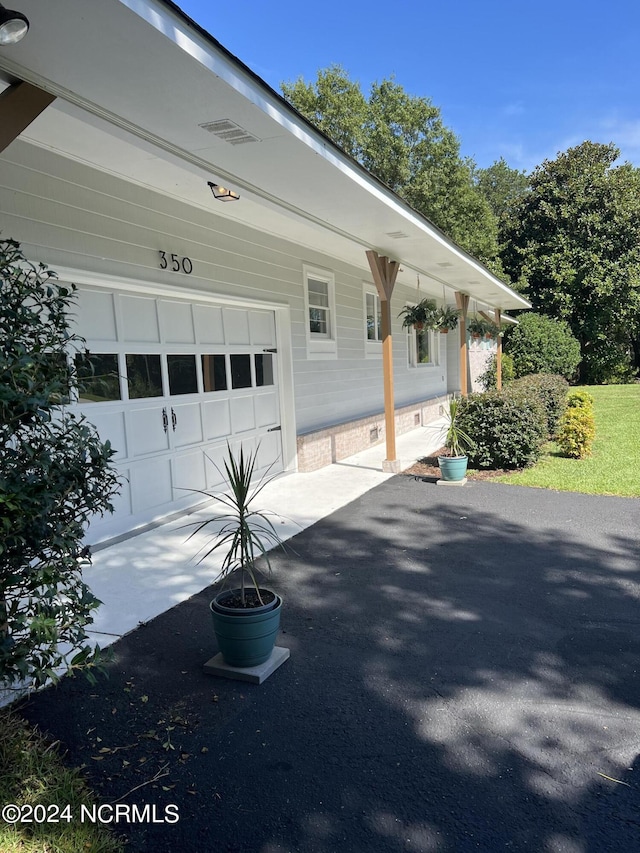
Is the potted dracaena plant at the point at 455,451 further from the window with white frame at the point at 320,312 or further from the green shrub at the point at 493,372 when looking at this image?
the green shrub at the point at 493,372

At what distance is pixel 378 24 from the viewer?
73.5 feet

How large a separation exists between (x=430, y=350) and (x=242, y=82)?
42.2 ft

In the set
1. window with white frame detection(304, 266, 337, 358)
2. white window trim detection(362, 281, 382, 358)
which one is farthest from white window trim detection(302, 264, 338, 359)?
white window trim detection(362, 281, 382, 358)

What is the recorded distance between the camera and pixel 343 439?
927cm

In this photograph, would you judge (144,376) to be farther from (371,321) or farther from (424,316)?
(424,316)

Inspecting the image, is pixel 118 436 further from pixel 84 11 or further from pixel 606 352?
pixel 606 352

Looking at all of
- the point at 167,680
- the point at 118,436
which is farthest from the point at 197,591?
the point at 118,436

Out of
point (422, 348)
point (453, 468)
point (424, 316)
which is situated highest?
point (424, 316)

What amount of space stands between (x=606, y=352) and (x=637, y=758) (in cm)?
2321

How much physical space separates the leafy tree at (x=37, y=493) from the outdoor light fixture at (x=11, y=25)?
79cm

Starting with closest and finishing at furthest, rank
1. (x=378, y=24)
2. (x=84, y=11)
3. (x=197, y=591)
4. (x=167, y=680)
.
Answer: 1. (x=84, y=11)
2. (x=167, y=680)
3. (x=197, y=591)
4. (x=378, y=24)

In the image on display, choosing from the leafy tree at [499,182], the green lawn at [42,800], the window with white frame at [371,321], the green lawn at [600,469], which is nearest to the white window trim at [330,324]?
the window with white frame at [371,321]

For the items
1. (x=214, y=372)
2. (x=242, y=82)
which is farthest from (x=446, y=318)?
(x=242, y=82)

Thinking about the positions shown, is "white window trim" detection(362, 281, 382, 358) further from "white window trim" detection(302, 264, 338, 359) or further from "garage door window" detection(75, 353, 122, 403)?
"garage door window" detection(75, 353, 122, 403)
